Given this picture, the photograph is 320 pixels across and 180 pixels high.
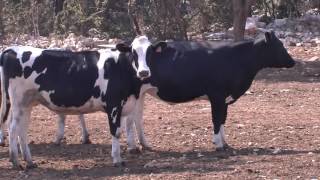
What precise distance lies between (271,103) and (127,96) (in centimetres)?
611

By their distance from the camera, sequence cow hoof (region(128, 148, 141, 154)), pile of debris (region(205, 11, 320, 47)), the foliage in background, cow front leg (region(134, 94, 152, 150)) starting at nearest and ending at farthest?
cow hoof (region(128, 148, 141, 154)), cow front leg (region(134, 94, 152, 150)), the foliage in background, pile of debris (region(205, 11, 320, 47))

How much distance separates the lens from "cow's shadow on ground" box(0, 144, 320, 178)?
346 inches

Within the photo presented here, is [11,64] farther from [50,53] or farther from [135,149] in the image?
[135,149]

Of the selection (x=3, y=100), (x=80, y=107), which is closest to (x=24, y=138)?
(x=3, y=100)

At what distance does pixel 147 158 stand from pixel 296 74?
9.83 meters

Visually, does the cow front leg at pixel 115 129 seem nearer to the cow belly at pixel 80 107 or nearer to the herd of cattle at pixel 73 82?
the herd of cattle at pixel 73 82

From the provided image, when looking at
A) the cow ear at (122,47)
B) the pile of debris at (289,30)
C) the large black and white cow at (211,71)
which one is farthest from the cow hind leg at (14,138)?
the pile of debris at (289,30)

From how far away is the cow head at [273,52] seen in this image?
10.7m

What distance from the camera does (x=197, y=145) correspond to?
1059 cm

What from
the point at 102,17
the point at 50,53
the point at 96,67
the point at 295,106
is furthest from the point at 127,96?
the point at 102,17

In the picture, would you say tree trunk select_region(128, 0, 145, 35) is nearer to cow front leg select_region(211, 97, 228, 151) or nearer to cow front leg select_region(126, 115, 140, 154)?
cow front leg select_region(211, 97, 228, 151)

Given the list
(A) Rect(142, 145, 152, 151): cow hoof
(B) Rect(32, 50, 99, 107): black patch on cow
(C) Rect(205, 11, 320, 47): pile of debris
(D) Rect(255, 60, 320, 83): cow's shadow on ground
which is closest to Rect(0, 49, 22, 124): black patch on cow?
(B) Rect(32, 50, 99, 107): black patch on cow

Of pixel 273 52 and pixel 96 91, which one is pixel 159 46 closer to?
pixel 96 91

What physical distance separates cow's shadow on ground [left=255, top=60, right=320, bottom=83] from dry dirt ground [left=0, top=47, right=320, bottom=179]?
232 cm
